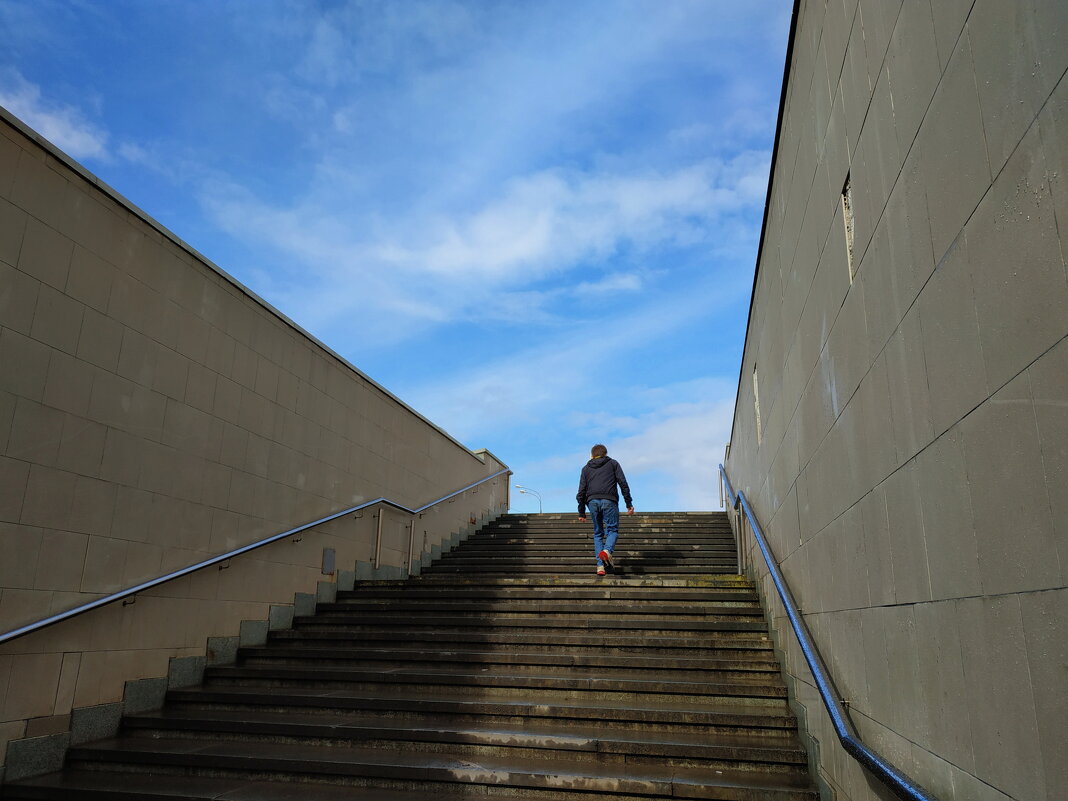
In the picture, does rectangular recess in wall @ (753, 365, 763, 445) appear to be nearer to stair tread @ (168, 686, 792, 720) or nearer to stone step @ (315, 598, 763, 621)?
stone step @ (315, 598, 763, 621)

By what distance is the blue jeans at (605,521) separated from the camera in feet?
27.1

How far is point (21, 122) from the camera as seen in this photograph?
4.69 meters

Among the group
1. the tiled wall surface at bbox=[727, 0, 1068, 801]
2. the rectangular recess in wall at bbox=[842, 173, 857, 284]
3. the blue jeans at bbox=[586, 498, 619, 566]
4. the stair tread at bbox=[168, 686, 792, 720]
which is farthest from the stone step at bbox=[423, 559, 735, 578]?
the rectangular recess in wall at bbox=[842, 173, 857, 284]

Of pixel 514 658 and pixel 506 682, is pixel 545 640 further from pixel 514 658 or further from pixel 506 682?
pixel 506 682

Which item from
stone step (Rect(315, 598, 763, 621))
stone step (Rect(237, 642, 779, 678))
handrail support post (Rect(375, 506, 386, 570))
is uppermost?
handrail support post (Rect(375, 506, 386, 570))

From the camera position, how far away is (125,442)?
5.39 metres

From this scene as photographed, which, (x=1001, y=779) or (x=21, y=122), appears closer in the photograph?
(x=1001, y=779)

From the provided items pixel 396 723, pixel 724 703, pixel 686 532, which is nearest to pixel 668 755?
pixel 724 703

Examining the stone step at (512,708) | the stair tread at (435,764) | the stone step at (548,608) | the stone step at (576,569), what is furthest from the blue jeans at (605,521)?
the stair tread at (435,764)

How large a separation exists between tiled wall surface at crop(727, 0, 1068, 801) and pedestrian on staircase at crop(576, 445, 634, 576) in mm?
4543

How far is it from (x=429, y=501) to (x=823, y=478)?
764cm

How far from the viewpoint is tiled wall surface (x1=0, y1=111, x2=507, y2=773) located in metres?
4.59

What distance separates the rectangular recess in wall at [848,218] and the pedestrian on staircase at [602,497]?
17.5ft

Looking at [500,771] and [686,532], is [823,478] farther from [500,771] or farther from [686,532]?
[686,532]
